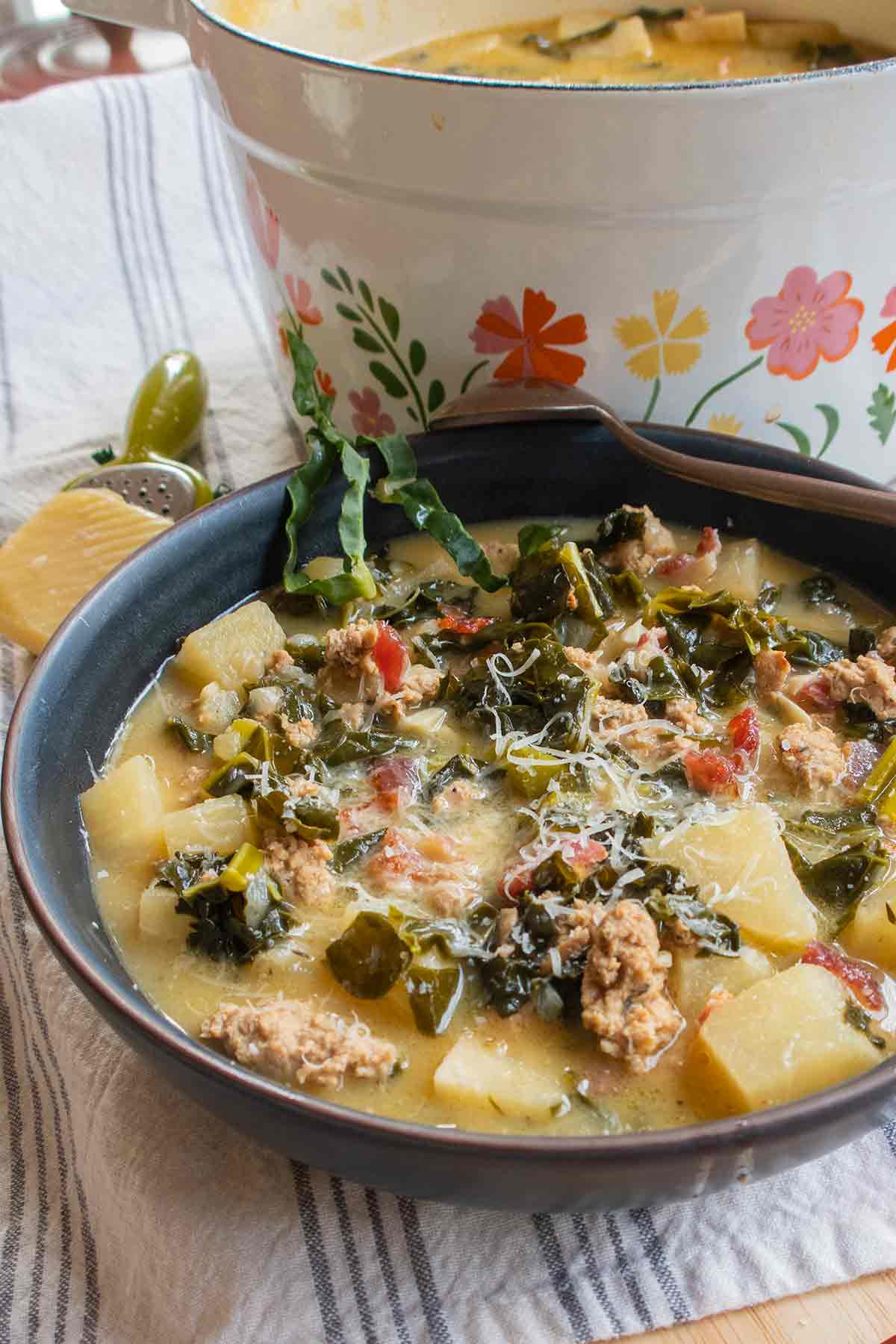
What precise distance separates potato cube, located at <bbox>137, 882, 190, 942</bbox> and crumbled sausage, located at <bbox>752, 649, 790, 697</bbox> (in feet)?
4.15

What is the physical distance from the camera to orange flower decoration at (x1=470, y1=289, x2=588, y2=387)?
3072 mm

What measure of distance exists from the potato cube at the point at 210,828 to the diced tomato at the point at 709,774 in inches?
32.9

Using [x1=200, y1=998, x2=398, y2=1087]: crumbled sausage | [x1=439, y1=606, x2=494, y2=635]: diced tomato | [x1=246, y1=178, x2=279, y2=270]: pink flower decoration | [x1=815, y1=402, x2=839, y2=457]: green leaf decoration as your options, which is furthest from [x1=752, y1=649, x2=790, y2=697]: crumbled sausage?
[x1=246, y1=178, x2=279, y2=270]: pink flower decoration

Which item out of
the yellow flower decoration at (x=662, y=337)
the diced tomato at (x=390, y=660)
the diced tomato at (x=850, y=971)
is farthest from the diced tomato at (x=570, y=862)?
the yellow flower decoration at (x=662, y=337)

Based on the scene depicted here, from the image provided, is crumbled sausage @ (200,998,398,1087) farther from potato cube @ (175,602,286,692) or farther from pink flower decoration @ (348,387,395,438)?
pink flower decoration @ (348,387,395,438)

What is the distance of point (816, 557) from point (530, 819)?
1153mm

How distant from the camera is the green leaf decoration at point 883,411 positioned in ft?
11.1

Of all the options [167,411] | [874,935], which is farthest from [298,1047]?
[167,411]

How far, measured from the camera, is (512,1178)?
1.83 meters

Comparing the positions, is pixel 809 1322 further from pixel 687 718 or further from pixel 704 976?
pixel 687 718

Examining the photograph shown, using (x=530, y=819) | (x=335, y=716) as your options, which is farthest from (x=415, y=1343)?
(x=335, y=716)

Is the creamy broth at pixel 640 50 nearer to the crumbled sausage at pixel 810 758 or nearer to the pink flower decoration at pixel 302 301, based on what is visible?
the pink flower decoration at pixel 302 301

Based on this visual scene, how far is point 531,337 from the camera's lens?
314 cm

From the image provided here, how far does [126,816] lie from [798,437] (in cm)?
191
